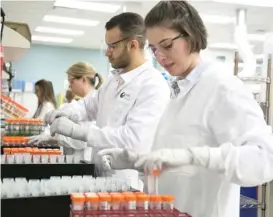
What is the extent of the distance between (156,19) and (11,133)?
2.16 meters

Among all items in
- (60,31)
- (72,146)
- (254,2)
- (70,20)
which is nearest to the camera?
(72,146)

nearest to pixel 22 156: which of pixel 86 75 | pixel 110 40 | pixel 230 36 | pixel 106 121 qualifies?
pixel 106 121

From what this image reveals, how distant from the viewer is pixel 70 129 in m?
2.00

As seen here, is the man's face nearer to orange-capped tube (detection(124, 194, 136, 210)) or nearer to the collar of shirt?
the collar of shirt

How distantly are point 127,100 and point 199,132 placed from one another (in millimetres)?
718

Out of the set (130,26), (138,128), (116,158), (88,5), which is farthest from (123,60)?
(88,5)

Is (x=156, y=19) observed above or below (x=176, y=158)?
above

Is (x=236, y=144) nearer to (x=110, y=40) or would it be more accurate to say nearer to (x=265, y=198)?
(x=110, y=40)

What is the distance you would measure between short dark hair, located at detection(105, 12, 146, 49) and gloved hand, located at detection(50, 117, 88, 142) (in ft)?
1.68

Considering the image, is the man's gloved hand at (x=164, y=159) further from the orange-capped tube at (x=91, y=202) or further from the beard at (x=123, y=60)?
the beard at (x=123, y=60)

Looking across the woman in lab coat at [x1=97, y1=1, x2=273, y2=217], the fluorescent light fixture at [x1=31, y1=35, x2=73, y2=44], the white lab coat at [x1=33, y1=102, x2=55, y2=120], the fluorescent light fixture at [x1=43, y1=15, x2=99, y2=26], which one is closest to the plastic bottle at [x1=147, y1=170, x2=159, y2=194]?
the woman in lab coat at [x1=97, y1=1, x2=273, y2=217]

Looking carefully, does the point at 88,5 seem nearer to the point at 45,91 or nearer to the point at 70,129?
the point at 45,91

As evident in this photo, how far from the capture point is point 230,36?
9117mm

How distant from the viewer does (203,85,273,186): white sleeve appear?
1193 mm
